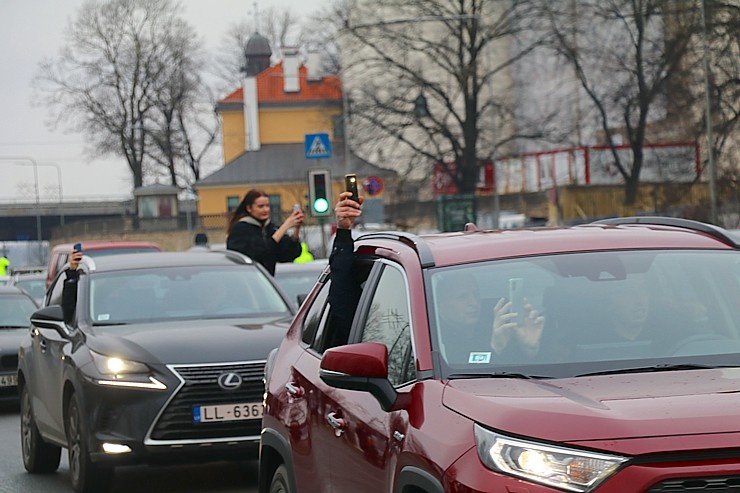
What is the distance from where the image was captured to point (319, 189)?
969 inches

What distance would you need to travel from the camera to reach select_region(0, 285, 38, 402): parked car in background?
18938 millimetres

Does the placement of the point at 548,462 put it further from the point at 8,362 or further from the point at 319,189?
the point at 319,189

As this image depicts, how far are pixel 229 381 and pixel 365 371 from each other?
529cm

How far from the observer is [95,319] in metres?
11.8

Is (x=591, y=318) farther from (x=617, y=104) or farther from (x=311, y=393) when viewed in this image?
(x=617, y=104)

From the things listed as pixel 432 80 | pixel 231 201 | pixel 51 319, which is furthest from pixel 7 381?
pixel 231 201

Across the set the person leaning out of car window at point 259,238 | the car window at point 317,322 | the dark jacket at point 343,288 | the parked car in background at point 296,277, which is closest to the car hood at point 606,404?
the dark jacket at point 343,288

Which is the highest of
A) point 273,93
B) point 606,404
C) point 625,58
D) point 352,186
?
point 273,93

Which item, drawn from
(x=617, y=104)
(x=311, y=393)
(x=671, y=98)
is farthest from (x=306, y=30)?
(x=311, y=393)

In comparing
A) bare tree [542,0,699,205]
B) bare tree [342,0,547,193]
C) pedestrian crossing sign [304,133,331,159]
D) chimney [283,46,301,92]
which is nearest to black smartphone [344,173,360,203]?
pedestrian crossing sign [304,133,331,159]

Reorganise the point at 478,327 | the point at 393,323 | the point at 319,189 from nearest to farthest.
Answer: the point at 478,327, the point at 393,323, the point at 319,189

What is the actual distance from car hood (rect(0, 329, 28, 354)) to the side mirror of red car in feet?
47.2

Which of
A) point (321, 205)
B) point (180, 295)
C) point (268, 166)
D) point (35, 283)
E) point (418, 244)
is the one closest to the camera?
point (418, 244)

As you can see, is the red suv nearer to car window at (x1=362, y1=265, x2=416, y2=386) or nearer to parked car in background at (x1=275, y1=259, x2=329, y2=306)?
car window at (x1=362, y1=265, x2=416, y2=386)
